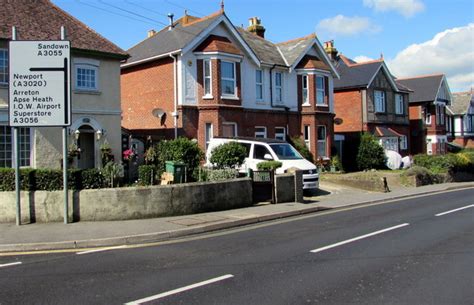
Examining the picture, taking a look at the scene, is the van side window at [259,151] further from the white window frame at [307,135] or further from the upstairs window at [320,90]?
the upstairs window at [320,90]

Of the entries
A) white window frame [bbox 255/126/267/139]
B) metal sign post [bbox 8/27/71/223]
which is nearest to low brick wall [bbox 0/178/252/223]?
metal sign post [bbox 8/27/71/223]

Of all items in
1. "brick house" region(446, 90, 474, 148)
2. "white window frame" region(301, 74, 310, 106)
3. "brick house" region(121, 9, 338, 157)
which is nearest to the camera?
"brick house" region(121, 9, 338, 157)

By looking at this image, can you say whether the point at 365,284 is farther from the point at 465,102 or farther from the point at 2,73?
the point at 465,102

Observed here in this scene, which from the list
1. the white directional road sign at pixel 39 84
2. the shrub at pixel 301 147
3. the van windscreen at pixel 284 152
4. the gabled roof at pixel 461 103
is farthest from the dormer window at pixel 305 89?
the gabled roof at pixel 461 103

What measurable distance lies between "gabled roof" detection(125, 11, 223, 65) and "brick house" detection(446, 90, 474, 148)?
4438cm

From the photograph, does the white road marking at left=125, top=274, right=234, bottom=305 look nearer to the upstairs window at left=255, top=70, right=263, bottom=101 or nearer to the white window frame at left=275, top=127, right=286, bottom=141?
the upstairs window at left=255, top=70, right=263, bottom=101

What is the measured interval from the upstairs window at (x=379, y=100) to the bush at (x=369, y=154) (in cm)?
528

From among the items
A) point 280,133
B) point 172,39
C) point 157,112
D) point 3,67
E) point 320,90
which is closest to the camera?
point 3,67

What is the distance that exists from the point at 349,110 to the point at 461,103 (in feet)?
106

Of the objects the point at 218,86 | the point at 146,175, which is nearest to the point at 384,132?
the point at 218,86

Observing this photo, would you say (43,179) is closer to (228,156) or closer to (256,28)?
(228,156)

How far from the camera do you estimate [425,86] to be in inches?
1928

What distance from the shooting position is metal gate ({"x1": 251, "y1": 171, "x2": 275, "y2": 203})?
16.4 metres

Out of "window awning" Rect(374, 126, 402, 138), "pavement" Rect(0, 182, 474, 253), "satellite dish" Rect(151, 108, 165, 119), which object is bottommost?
"pavement" Rect(0, 182, 474, 253)
